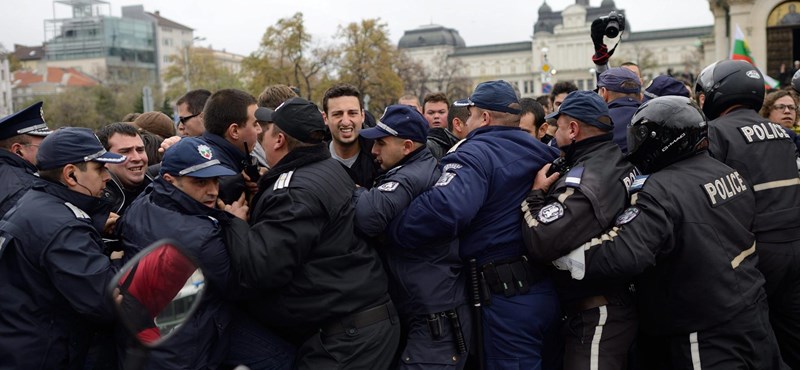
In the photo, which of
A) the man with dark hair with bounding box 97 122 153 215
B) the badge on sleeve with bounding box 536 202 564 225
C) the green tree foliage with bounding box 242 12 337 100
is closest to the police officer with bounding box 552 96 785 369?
the badge on sleeve with bounding box 536 202 564 225

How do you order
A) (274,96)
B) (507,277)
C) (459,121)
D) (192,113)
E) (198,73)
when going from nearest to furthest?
(507,277), (274,96), (192,113), (459,121), (198,73)

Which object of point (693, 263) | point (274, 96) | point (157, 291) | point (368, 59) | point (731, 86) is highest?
point (368, 59)

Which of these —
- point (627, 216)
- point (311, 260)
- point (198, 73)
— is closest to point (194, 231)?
point (311, 260)

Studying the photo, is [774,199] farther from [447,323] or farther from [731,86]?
[447,323]

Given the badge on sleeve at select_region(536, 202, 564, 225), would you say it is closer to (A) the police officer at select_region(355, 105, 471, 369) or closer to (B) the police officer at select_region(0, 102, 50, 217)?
(A) the police officer at select_region(355, 105, 471, 369)

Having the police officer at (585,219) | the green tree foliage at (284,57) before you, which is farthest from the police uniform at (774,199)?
the green tree foliage at (284,57)

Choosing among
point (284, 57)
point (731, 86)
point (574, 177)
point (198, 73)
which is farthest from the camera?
point (198, 73)

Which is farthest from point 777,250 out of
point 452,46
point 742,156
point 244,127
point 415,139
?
point 452,46

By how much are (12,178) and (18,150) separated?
40 centimetres

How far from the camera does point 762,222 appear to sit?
4.84 metres

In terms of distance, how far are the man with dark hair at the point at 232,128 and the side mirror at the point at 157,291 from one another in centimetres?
238

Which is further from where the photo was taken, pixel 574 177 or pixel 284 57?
pixel 284 57

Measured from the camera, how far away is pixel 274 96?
19.5ft

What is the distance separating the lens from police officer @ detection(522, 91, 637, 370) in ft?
13.9
